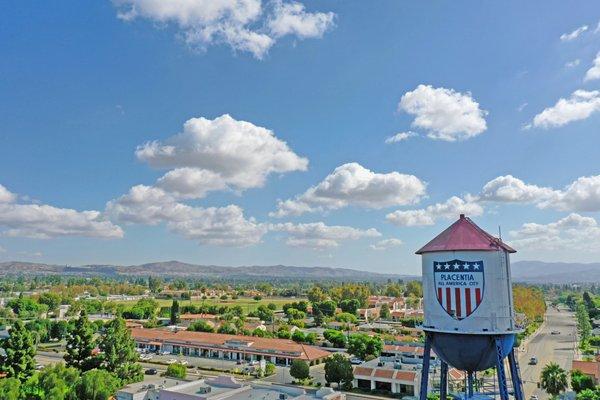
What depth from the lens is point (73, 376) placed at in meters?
37.6

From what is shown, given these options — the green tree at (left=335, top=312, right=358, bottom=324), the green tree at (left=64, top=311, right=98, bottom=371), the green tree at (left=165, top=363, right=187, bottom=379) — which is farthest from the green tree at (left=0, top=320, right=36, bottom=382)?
the green tree at (left=335, top=312, right=358, bottom=324)

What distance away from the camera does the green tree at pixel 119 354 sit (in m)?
46.3

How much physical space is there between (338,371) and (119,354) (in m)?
22.1

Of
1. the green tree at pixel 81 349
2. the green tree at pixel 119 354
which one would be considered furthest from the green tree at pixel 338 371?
the green tree at pixel 81 349

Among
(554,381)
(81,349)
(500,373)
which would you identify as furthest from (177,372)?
(500,373)

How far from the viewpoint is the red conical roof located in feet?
60.1

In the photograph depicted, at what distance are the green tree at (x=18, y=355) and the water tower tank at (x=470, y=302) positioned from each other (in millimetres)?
39689

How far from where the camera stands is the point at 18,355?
43094 mm

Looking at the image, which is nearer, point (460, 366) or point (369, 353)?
point (460, 366)

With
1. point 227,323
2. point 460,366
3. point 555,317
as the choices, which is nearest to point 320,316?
point 227,323

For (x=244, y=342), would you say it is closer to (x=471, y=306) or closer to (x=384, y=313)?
(x=471, y=306)

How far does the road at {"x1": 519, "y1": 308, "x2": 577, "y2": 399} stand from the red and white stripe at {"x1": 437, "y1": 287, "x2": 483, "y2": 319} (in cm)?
3757

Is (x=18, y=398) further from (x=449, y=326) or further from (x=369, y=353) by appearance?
(x=369, y=353)

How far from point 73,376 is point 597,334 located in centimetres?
8976
